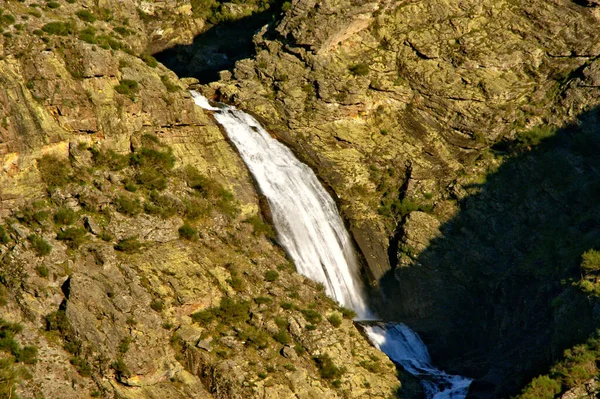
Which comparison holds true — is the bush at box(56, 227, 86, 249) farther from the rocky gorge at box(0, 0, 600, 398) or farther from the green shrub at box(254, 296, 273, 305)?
the green shrub at box(254, 296, 273, 305)


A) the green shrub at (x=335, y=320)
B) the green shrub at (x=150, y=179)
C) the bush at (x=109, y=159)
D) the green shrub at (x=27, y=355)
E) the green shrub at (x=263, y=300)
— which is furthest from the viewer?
the green shrub at (x=150, y=179)

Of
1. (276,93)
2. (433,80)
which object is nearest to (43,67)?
(276,93)

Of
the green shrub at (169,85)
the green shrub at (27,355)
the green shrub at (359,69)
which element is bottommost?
the green shrub at (27,355)

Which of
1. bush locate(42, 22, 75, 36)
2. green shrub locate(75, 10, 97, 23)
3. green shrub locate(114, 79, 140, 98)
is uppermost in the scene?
green shrub locate(75, 10, 97, 23)

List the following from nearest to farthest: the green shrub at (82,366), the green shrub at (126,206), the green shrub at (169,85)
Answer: the green shrub at (82,366), the green shrub at (126,206), the green shrub at (169,85)

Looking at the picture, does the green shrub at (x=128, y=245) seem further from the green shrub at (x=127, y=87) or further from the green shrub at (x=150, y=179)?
the green shrub at (x=127, y=87)

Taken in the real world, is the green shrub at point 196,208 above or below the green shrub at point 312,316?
above

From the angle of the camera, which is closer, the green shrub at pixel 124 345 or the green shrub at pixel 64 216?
the green shrub at pixel 124 345

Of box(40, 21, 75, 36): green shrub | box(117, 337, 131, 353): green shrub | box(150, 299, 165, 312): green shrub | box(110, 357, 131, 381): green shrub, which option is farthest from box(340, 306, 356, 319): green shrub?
box(40, 21, 75, 36): green shrub

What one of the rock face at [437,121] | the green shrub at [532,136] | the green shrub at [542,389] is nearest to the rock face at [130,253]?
the green shrub at [542,389]
